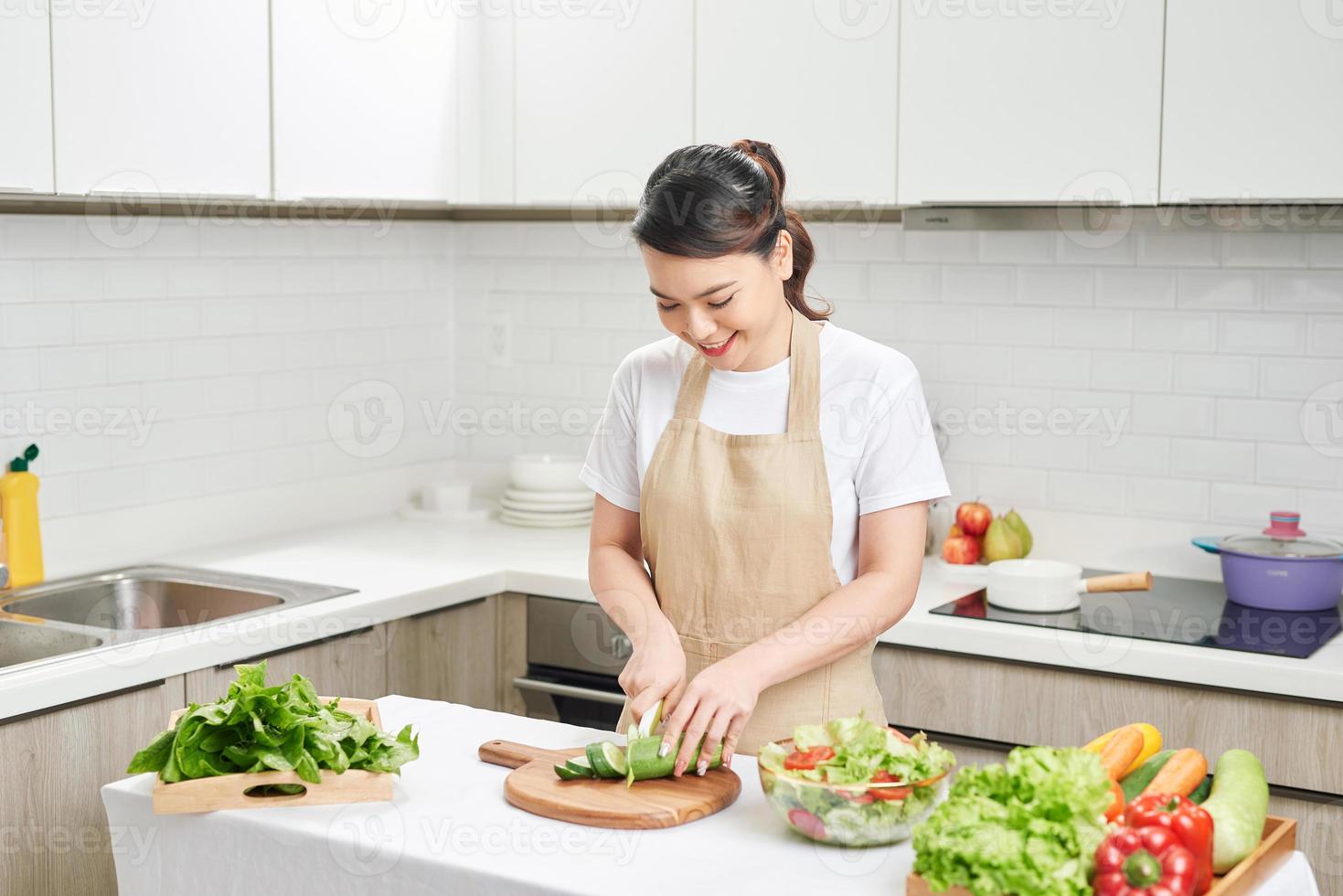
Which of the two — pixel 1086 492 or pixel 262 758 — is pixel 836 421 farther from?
pixel 1086 492

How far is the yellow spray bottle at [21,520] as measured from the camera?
2.99m

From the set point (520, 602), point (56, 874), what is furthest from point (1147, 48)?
point (56, 874)

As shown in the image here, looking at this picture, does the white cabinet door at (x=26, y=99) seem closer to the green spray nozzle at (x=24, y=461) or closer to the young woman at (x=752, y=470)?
the green spray nozzle at (x=24, y=461)

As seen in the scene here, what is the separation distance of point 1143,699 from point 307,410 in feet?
6.97

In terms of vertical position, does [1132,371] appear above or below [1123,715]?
Result: above

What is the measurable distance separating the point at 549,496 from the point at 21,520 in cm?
127

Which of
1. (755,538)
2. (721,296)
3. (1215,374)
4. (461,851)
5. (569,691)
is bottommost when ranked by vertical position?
(569,691)

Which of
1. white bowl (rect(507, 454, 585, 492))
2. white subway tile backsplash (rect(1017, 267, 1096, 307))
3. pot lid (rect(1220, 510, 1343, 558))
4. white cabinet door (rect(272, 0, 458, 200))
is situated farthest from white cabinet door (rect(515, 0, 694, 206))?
pot lid (rect(1220, 510, 1343, 558))

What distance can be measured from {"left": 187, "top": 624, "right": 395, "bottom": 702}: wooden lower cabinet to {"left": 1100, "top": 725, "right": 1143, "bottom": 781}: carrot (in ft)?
5.05

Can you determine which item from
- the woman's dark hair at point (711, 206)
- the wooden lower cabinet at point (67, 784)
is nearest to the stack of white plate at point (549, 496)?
the wooden lower cabinet at point (67, 784)

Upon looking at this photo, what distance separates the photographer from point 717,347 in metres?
2.11

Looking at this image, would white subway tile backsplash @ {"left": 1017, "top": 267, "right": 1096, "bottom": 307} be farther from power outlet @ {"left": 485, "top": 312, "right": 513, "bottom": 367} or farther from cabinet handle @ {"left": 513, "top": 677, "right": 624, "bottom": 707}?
power outlet @ {"left": 485, "top": 312, "right": 513, "bottom": 367}

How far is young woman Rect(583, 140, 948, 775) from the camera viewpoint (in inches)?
80.1

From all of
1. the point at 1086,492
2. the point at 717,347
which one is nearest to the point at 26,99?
the point at 717,347
